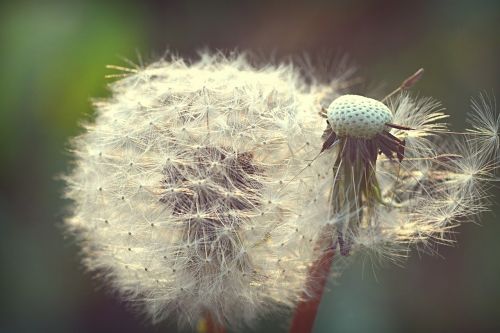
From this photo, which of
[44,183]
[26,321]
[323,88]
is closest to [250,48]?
[323,88]

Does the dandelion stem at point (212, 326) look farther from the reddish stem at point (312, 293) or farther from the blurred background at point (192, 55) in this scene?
the blurred background at point (192, 55)

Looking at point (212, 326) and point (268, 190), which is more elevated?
point (268, 190)

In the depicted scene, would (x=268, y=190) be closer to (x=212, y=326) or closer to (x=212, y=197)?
(x=212, y=197)

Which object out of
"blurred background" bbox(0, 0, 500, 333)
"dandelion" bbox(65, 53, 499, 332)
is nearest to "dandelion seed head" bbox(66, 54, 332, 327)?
"dandelion" bbox(65, 53, 499, 332)

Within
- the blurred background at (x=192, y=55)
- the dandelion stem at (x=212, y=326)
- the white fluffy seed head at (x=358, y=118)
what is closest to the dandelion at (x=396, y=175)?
the white fluffy seed head at (x=358, y=118)

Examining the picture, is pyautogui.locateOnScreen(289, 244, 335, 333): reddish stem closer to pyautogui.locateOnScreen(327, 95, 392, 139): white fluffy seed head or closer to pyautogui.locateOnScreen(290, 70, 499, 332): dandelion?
pyautogui.locateOnScreen(290, 70, 499, 332): dandelion

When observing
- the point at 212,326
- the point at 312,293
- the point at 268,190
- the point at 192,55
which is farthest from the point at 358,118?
the point at 192,55

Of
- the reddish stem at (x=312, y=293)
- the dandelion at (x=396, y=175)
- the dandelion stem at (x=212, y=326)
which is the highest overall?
the dandelion at (x=396, y=175)
